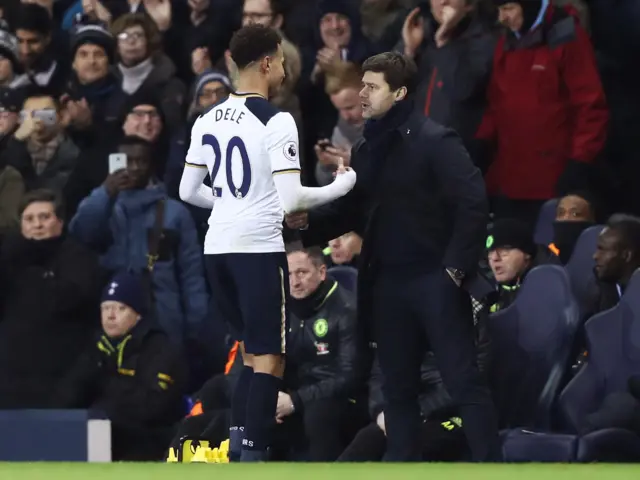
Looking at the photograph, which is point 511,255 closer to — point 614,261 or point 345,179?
point 614,261

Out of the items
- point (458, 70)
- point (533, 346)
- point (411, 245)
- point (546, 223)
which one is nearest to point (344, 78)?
point (458, 70)

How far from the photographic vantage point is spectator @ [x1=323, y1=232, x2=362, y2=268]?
9.85 m

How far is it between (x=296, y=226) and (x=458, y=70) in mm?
2955

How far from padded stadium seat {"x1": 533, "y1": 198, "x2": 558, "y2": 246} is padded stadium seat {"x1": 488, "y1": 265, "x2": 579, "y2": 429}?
4.33ft

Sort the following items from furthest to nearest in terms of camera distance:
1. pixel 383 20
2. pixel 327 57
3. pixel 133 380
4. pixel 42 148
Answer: pixel 42 148
pixel 383 20
pixel 327 57
pixel 133 380

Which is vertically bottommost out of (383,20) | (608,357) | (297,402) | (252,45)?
(297,402)

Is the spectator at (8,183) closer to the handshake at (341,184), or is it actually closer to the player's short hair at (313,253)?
the player's short hair at (313,253)

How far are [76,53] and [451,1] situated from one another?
2.96m

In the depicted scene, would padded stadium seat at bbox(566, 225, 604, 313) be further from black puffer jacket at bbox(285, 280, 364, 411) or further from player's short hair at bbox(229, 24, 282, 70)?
player's short hair at bbox(229, 24, 282, 70)

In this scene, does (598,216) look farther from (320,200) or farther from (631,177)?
(320,200)

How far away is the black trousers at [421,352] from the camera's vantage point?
7879 millimetres

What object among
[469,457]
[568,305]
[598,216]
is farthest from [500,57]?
[469,457]

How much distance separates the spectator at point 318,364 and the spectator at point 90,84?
316 centimetres

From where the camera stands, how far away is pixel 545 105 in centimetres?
1044
